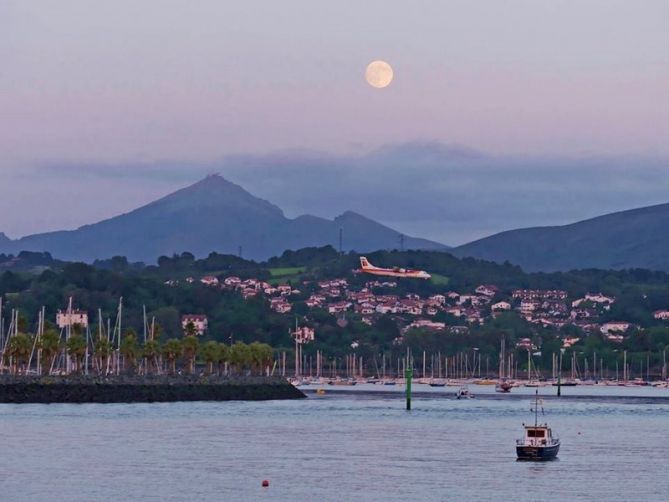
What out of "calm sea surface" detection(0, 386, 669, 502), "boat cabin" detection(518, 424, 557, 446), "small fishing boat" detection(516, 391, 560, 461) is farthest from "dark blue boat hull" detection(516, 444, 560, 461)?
"calm sea surface" detection(0, 386, 669, 502)

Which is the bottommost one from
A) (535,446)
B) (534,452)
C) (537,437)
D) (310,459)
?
(310,459)

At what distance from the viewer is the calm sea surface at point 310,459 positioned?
95312mm

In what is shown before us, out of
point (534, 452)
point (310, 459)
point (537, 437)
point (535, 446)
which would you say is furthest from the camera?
point (310, 459)

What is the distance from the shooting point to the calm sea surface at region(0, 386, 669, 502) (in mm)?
95312

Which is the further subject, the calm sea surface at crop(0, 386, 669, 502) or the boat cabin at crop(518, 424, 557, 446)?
the boat cabin at crop(518, 424, 557, 446)

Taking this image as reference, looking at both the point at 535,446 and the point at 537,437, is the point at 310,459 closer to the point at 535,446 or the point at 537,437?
the point at 535,446

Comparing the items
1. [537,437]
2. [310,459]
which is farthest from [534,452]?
[310,459]

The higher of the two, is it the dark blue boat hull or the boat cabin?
the boat cabin

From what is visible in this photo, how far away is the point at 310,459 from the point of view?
385 feet

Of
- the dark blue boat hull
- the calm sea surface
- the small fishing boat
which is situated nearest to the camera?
the calm sea surface

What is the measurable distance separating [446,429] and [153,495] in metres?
70.0

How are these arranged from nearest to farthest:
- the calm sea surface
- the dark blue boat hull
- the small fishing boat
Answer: the calm sea surface → the small fishing boat → the dark blue boat hull

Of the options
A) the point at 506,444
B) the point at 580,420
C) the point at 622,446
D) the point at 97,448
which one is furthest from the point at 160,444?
the point at 580,420

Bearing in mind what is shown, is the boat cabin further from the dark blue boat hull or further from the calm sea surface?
the calm sea surface
